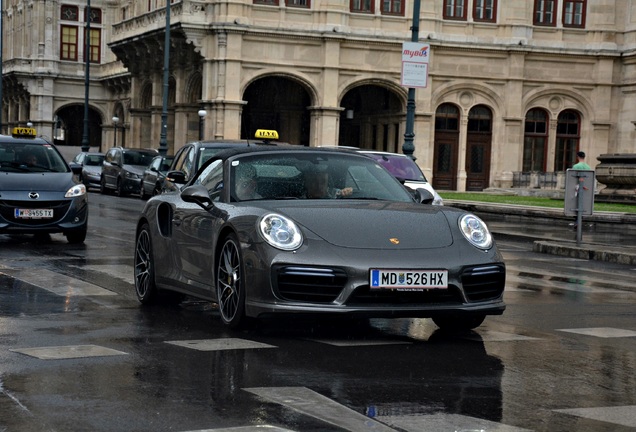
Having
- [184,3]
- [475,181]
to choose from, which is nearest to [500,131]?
[475,181]

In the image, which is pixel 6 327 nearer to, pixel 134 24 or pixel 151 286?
pixel 151 286

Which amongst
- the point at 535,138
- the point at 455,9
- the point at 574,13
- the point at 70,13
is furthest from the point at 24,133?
the point at 70,13

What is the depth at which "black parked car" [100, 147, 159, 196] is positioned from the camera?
42.1 m

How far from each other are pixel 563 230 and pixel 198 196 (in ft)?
61.9

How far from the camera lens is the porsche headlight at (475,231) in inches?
338

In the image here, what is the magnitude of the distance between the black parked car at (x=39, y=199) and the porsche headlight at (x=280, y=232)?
30.3 ft

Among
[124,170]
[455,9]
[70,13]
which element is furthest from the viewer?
[70,13]

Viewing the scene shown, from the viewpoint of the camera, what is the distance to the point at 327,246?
817cm

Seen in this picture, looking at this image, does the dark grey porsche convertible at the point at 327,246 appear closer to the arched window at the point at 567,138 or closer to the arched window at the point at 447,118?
the arched window at the point at 447,118

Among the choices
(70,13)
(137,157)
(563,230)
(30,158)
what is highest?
(70,13)

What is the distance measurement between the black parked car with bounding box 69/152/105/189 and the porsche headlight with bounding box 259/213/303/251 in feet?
122

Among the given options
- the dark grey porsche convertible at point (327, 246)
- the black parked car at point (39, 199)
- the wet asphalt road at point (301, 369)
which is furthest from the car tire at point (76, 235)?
the dark grey porsche convertible at point (327, 246)

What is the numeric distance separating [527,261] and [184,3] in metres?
34.4

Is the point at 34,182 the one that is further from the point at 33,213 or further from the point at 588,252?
the point at 588,252
